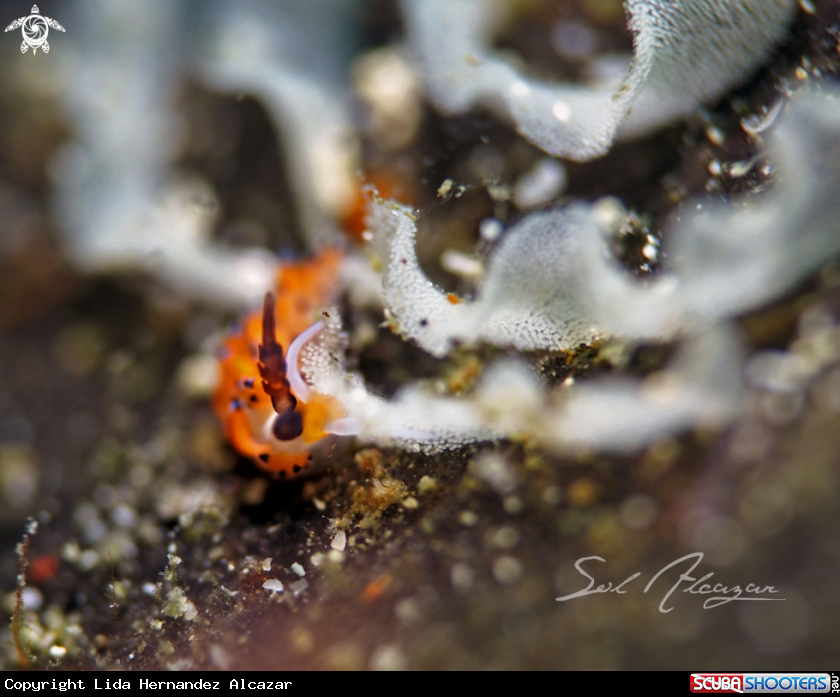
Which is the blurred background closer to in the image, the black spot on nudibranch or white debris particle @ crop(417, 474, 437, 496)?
white debris particle @ crop(417, 474, 437, 496)

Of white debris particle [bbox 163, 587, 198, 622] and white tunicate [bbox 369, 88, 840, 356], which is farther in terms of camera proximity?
white debris particle [bbox 163, 587, 198, 622]

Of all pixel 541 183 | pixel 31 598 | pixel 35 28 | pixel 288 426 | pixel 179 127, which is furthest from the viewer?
pixel 179 127

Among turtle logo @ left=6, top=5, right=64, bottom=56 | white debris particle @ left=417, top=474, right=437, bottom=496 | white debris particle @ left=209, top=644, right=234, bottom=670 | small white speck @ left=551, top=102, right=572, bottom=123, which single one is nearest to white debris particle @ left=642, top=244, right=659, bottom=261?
small white speck @ left=551, top=102, right=572, bottom=123

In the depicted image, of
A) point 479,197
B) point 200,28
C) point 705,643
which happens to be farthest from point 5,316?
point 705,643

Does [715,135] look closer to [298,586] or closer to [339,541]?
[339,541]

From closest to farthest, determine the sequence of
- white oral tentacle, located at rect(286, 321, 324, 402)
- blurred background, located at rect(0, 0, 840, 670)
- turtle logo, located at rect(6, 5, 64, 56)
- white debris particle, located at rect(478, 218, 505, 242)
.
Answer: white oral tentacle, located at rect(286, 321, 324, 402)
blurred background, located at rect(0, 0, 840, 670)
white debris particle, located at rect(478, 218, 505, 242)
turtle logo, located at rect(6, 5, 64, 56)

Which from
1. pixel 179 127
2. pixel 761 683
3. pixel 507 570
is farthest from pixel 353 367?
pixel 179 127
